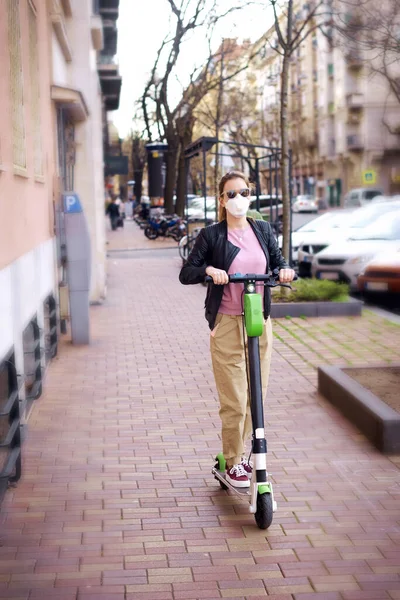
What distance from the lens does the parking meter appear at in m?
11.3

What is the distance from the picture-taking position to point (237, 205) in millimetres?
5266

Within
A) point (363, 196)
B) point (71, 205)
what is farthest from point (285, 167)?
point (363, 196)

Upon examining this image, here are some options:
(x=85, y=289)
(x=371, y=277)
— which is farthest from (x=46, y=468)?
(x=371, y=277)

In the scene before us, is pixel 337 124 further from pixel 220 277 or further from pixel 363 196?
pixel 220 277

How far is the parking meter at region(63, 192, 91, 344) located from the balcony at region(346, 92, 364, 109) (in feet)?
194

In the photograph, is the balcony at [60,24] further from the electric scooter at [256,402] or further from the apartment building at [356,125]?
the apartment building at [356,125]

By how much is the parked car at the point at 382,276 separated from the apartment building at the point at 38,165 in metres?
4.43

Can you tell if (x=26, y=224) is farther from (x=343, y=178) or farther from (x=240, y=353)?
(x=343, y=178)

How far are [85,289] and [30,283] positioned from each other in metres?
3.57

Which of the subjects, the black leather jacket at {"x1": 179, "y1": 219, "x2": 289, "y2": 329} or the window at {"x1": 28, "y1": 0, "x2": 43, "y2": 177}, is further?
the window at {"x1": 28, "y1": 0, "x2": 43, "y2": 177}

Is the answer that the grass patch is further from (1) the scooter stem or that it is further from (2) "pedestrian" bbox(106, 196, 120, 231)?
(2) "pedestrian" bbox(106, 196, 120, 231)

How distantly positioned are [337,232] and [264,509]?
16026mm

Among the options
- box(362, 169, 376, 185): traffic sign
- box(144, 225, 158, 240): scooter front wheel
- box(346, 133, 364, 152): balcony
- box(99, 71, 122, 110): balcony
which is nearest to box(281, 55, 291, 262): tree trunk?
box(99, 71, 122, 110): balcony

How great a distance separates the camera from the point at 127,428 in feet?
24.2
